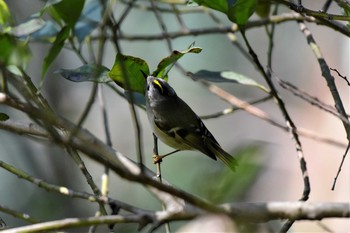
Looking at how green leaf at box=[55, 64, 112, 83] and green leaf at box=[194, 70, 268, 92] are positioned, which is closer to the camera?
green leaf at box=[55, 64, 112, 83]

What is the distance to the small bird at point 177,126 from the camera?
1.72 meters

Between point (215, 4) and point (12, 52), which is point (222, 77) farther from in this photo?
point (12, 52)

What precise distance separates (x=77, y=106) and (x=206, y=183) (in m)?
2.51

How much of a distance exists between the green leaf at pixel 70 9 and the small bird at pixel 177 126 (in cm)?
68

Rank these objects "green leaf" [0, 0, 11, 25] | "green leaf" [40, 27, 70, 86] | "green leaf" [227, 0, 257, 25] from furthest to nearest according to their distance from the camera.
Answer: "green leaf" [0, 0, 11, 25]
"green leaf" [227, 0, 257, 25]
"green leaf" [40, 27, 70, 86]

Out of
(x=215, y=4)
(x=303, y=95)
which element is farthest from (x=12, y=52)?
(x=303, y=95)

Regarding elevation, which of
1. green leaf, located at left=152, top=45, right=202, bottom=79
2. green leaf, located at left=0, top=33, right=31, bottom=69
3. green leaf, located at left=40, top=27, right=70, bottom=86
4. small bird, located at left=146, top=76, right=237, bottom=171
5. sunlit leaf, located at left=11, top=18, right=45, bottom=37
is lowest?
green leaf, located at left=0, top=33, right=31, bottom=69

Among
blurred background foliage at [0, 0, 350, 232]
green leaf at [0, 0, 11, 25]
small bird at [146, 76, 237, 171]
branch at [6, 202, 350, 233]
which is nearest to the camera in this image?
branch at [6, 202, 350, 233]

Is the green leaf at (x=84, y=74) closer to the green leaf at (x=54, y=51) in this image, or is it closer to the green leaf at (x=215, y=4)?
the green leaf at (x=54, y=51)

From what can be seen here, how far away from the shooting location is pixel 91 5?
1388mm

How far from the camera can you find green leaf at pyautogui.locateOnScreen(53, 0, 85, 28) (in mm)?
983

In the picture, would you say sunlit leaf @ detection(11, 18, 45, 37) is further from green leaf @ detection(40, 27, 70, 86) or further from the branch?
the branch

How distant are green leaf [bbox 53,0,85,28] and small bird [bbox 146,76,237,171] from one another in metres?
0.68

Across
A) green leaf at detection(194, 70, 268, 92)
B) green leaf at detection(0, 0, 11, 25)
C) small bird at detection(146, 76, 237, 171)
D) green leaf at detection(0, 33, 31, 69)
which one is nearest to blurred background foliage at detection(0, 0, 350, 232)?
small bird at detection(146, 76, 237, 171)
